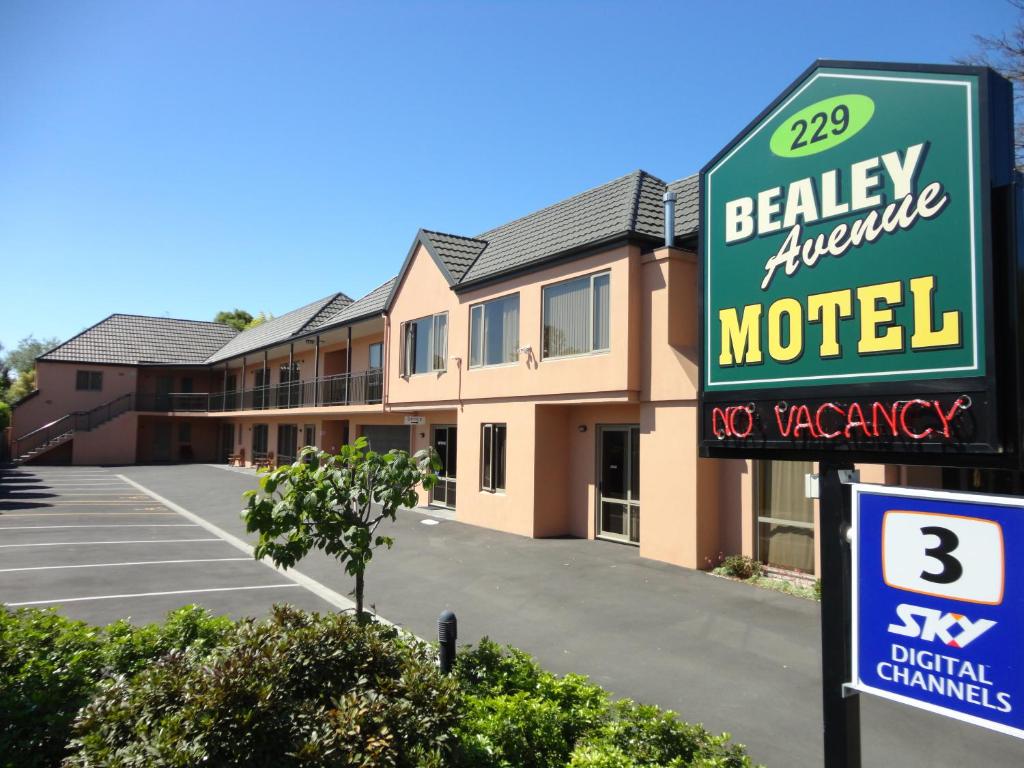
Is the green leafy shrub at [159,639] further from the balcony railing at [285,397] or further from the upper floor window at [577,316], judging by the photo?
the balcony railing at [285,397]

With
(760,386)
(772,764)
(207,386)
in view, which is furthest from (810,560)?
(207,386)

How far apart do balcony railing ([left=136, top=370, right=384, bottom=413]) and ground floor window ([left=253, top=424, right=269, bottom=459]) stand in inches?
60.7

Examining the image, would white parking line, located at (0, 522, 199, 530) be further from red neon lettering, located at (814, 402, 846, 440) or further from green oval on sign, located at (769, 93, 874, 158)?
green oval on sign, located at (769, 93, 874, 158)

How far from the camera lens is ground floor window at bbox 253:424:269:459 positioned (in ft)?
118

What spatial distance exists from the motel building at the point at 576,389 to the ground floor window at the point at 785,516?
0.02m

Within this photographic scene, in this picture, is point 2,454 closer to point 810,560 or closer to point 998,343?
point 810,560

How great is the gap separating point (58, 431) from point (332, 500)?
40.3 metres

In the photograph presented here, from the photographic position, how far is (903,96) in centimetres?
371

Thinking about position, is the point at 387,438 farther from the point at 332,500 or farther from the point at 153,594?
the point at 332,500

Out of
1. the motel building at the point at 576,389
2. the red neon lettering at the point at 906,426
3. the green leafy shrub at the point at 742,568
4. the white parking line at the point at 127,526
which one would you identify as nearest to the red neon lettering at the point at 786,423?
the red neon lettering at the point at 906,426

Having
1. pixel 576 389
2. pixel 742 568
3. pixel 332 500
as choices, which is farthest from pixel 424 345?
pixel 332 500

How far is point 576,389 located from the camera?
542 inches

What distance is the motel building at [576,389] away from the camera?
11578 millimetres

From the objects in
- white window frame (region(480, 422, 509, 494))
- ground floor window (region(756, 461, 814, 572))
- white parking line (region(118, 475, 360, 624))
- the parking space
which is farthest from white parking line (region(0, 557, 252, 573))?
ground floor window (region(756, 461, 814, 572))
